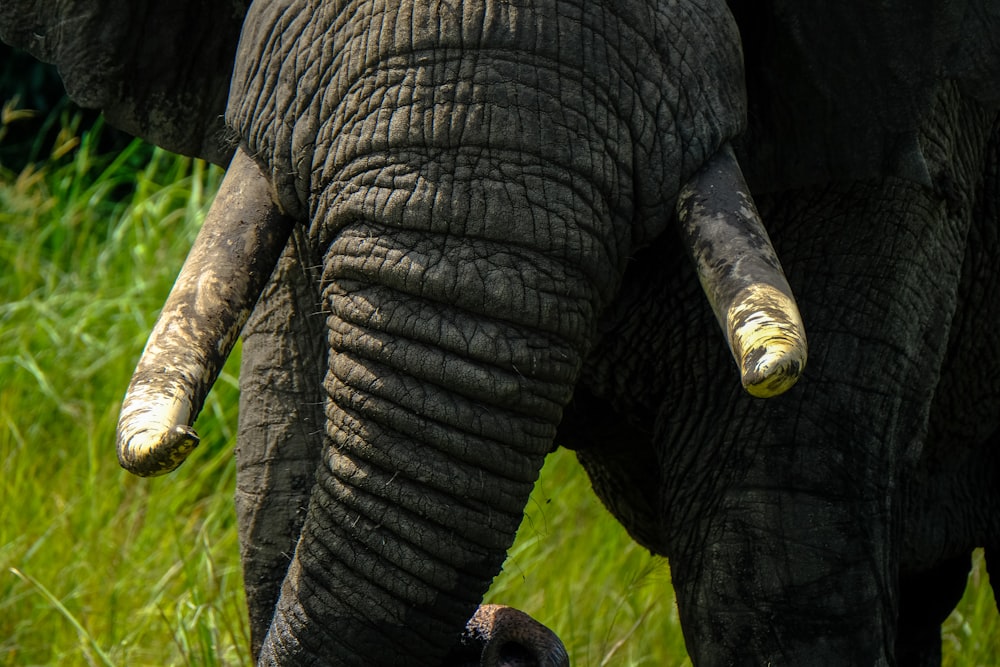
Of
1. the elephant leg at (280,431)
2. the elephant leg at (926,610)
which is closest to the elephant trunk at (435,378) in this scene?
the elephant leg at (280,431)

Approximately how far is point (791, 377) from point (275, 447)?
53.0 inches

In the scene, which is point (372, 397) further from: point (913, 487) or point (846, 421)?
point (913, 487)

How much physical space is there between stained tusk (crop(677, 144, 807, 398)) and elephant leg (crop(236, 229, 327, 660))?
0.91 m

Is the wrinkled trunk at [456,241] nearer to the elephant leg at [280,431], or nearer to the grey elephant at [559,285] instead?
the grey elephant at [559,285]

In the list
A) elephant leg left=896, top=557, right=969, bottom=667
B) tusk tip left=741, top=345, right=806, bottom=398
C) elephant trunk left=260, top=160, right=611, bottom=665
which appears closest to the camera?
tusk tip left=741, top=345, right=806, bottom=398

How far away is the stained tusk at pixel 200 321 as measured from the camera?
2025mm

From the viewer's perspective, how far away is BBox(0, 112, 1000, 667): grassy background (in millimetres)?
3982

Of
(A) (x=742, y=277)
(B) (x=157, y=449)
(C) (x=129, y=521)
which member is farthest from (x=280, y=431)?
(C) (x=129, y=521)

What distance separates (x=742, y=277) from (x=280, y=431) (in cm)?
117

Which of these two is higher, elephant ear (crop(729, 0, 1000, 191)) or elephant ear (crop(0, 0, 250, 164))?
elephant ear (crop(729, 0, 1000, 191))

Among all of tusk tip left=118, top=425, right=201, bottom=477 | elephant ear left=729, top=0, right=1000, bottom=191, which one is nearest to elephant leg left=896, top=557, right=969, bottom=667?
elephant ear left=729, top=0, right=1000, bottom=191

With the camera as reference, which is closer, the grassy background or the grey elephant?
the grey elephant

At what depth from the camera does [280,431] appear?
119 inches

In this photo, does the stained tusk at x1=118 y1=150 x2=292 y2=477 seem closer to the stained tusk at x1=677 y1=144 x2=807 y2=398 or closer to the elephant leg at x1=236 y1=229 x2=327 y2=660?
the elephant leg at x1=236 y1=229 x2=327 y2=660
